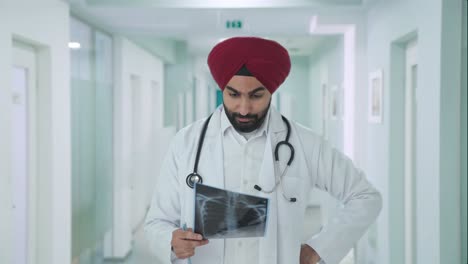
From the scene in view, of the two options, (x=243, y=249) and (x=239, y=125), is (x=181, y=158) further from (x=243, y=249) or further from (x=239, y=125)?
(x=243, y=249)

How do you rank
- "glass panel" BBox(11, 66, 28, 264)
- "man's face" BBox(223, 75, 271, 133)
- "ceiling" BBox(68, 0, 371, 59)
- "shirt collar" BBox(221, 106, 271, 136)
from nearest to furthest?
"man's face" BBox(223, 75, 271, 133), "shirt collar" BBox(221, 106, 271, 136), "glass panel" BBox(11, 66, 28, 264), "ceiling" BBox(68, 0, 371, 59)

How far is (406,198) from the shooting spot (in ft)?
A: 12.3

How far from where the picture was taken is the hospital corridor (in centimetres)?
256

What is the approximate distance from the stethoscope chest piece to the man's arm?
1.30ft

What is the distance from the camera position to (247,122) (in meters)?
1.82

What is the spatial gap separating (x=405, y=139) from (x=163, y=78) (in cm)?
594

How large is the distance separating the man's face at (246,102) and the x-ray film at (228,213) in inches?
11.3

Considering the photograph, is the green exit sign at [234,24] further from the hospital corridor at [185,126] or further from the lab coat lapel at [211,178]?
the lab coat lapel at [211,178]

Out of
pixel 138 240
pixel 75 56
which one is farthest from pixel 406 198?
pixel 138 240

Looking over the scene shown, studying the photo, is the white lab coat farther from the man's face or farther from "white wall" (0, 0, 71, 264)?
"white wall" (0, 0, 71, 264)

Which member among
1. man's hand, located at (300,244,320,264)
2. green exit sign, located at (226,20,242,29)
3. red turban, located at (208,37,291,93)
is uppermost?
green exit sign, located at (226,20,242,29)

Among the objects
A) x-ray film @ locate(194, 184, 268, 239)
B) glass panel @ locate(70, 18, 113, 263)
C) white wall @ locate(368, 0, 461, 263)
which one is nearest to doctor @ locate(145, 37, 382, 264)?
x-ray film @ locate(194, 184, 268, 239)

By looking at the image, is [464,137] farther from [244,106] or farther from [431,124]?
[244,106]

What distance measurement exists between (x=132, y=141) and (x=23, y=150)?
3719 mm
